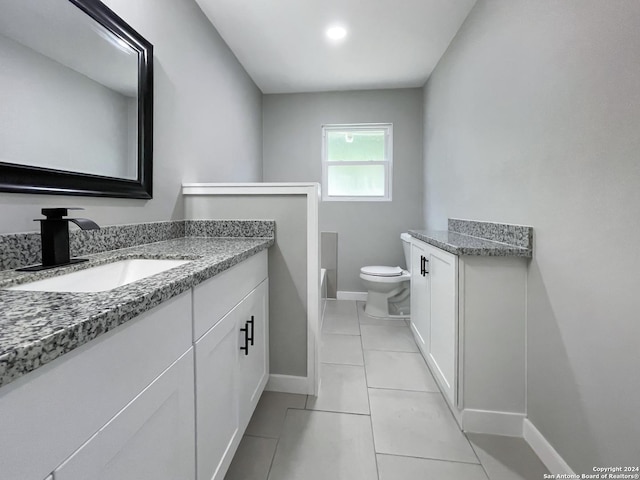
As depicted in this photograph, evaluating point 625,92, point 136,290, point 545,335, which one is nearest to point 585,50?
point 625,92

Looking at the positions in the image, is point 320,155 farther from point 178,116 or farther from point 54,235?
point 54,235

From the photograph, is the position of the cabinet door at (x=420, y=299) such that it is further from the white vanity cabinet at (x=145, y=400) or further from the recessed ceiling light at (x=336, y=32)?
the recessed ceiling light at (x=336, y=32)

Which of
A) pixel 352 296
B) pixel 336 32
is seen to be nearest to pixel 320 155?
pixel 336 32

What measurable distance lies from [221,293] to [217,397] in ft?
1.10

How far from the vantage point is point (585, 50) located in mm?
1073

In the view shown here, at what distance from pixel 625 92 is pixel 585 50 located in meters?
0.27

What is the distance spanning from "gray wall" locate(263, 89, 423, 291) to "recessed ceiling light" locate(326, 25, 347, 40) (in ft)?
3.53

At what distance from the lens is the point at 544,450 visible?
1.26 m

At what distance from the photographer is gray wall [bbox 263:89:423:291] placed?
3.43 m

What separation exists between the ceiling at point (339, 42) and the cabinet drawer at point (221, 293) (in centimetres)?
180

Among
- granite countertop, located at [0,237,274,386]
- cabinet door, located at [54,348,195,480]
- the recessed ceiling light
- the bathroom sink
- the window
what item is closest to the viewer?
granite countertop, located at [0,237,274,386]

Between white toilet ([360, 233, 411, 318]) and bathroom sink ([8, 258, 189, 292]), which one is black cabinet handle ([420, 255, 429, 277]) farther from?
bathroom sink ([8, 258, 189, 292])

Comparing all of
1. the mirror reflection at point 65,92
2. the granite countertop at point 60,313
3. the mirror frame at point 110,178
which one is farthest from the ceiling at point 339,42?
the granite countertop at point 60,313

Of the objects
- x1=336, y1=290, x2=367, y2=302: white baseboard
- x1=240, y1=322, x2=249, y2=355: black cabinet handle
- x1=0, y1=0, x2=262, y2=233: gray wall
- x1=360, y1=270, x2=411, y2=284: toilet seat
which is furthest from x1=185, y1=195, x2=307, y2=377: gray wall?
x1=336, y1=290, x2=367, y2=302: white baseboard
